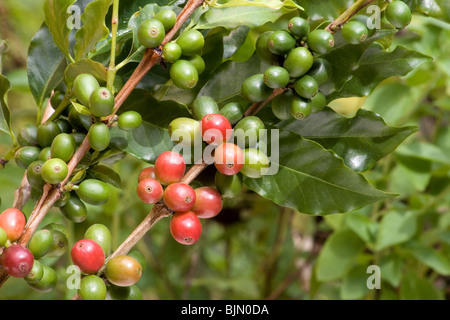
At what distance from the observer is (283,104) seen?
46 cm

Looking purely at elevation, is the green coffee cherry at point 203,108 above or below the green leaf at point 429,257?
above

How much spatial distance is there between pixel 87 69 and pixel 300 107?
0.64ft

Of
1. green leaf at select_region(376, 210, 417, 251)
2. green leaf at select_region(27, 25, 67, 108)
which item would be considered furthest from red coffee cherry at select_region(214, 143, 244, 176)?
green leaf at select_region(376, 210, 417, 251)

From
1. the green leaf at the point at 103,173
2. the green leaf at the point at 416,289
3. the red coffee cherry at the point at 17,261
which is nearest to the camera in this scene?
the red coffee cherry at the point at 17,261

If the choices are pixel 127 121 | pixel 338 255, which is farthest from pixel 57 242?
pixel 338 255

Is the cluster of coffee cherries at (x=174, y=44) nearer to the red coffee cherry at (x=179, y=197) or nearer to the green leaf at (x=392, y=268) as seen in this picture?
the red coffee cherry at (x=179, y=197)

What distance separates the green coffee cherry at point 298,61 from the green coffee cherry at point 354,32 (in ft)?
0.12

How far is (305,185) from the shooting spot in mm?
487

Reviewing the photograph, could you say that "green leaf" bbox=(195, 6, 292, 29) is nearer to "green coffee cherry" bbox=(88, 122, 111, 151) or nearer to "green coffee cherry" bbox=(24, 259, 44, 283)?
"green coffee cherry" bbox=(88, 122, 111, 151)

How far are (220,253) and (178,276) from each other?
0.30 metres

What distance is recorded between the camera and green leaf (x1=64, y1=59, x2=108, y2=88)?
44 centimetres

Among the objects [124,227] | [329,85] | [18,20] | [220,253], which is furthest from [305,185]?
[18,20]

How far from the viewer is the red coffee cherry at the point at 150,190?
43 centimetres

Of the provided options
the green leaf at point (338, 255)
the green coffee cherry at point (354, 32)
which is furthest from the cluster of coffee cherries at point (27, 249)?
the green leaf at point (338, 255)
